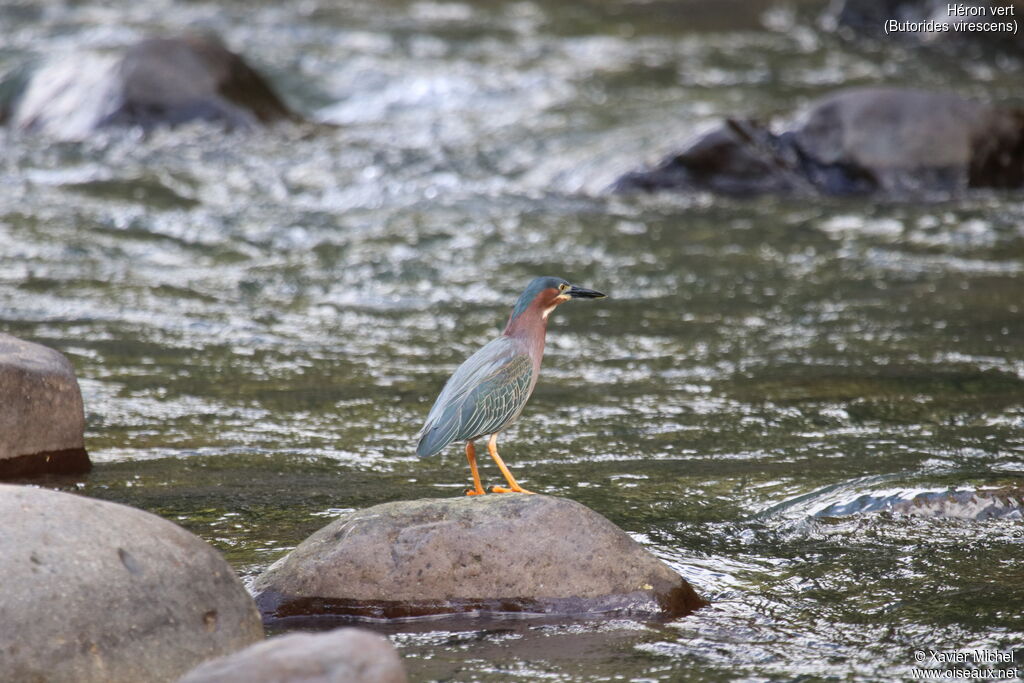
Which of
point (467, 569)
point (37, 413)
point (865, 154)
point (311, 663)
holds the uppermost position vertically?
point (311, 663)

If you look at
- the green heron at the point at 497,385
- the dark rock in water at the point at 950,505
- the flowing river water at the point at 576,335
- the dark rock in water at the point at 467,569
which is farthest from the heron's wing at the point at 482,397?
the dark rock in water at the point at 950,505

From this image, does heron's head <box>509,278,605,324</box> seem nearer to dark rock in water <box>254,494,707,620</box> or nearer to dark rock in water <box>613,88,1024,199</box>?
dark rock in water <box>254,494,707,620</box>

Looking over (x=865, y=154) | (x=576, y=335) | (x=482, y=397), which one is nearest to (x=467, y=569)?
(x=482, y=397)

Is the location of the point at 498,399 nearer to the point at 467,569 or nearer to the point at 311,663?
the point at 467,569

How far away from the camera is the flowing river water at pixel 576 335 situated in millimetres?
4230

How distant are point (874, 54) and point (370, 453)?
37.8 feet

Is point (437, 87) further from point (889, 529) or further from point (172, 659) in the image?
point (172, 659)

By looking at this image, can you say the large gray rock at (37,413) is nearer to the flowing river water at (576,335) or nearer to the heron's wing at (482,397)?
the flowing river water at (576,335)

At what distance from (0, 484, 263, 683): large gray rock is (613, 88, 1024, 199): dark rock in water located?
7.57m

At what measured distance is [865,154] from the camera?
35.6 feet

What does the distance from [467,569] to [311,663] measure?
123cm

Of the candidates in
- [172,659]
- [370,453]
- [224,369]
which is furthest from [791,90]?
A: [172,659]

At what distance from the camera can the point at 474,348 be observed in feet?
23.7

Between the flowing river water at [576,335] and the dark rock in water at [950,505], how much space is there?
27 millimetres
